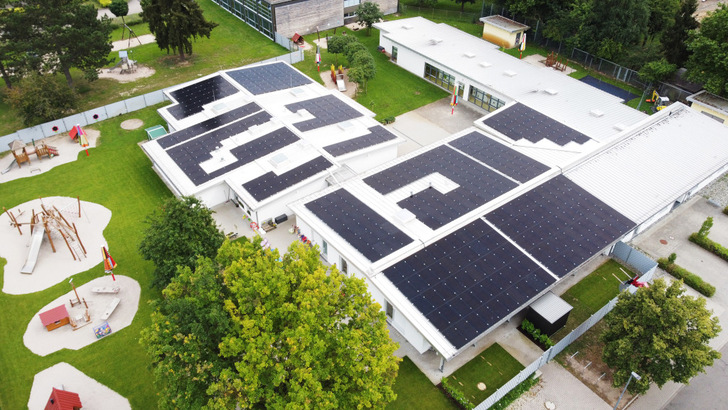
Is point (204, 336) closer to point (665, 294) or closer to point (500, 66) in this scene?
point (665, 294)

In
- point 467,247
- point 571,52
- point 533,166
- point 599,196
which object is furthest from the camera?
point 571,52

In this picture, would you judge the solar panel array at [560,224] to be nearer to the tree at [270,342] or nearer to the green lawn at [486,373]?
the green lawn at [486,373]

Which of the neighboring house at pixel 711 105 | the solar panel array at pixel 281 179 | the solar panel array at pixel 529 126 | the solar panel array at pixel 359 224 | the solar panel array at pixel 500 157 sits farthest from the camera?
the neighboring house at pixel 711 105

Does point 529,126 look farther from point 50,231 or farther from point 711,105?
point 50,231

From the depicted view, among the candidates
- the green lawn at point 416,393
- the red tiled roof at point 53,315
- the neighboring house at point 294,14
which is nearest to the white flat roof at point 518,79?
the neighboring house at point 294,14

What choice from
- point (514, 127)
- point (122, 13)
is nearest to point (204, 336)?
point (514, 127)


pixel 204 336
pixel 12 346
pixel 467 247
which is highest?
pixel 204 336
